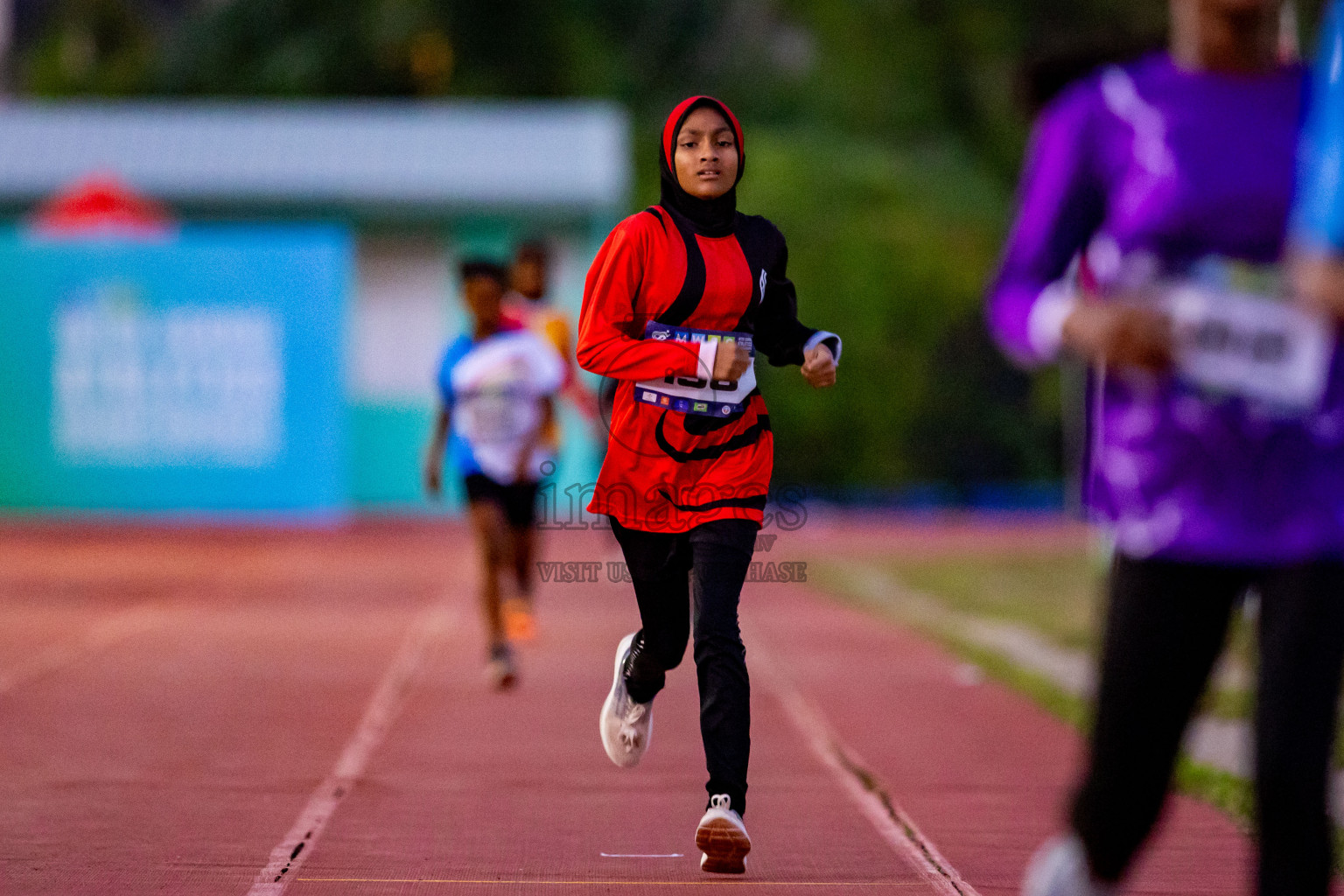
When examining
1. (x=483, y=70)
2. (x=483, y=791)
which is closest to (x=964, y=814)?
(x=483, y=791)

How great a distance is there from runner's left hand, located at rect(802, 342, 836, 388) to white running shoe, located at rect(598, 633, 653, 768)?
3.33 ft

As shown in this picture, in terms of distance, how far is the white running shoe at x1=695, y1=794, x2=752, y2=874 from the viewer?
18.0ft

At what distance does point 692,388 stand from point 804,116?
4368cm

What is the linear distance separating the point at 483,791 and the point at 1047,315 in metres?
4.24

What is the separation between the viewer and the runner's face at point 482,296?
1006cm

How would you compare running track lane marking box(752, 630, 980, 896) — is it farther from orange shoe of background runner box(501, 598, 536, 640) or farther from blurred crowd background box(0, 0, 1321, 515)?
blurred crowd background box(0, 0, 1321, 515)

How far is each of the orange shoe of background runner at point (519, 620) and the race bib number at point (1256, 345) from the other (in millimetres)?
8862

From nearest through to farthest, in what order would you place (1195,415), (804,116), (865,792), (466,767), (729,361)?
1. (1195,415)
2. (729,361)
3. (865,792)
4. (466,767)
5. (804,116)

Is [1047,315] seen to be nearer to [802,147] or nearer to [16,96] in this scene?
[802,147]

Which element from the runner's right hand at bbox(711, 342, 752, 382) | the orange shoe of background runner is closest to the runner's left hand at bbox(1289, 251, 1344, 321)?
the runner's right hand at bbox(711, 342, 752, 382)

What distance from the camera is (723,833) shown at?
5.47 meters

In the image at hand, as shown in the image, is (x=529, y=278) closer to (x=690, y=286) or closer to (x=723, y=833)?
(x=690, y=286)

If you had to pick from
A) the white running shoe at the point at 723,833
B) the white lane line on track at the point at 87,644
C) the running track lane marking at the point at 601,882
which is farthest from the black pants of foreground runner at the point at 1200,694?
the white lane line on track at the point at 87,644

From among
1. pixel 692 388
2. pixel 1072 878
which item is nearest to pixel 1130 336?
pixel 1072 878
